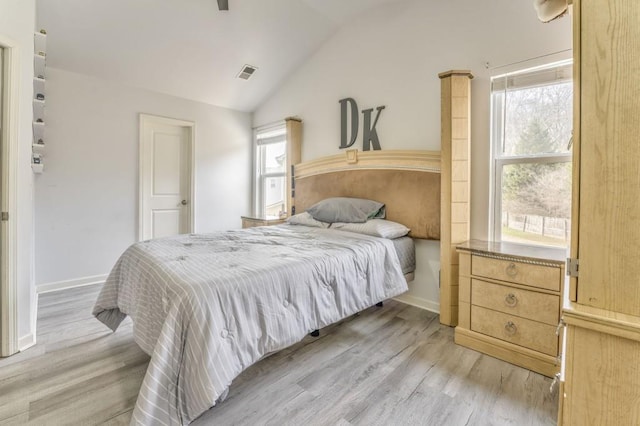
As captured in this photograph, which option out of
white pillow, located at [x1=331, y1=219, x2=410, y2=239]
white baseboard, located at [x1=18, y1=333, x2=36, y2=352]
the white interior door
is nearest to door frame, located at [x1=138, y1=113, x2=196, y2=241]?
the white interior door

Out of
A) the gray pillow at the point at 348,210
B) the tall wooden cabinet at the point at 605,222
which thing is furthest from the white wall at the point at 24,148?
the tall wooden cabinet at the point at 605,222

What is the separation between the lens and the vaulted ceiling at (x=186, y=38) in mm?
2920

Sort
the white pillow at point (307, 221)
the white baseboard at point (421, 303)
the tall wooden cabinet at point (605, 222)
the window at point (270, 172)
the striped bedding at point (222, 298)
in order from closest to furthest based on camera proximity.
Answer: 1. the tall wooden cabinet at point (605, 222)
2. the striped bedding at point (222, 298)
3. the white baseboard at point (421, 303)
4. the white pillow at point (307, 221)
5. the window at point (270, 172)

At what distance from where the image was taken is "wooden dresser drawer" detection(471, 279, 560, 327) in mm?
1879

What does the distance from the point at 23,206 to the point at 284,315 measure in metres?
2.08

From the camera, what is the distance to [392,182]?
3.09 meters

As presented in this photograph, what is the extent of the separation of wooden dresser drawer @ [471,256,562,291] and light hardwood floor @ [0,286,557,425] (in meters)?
0.56

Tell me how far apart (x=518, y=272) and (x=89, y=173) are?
4378 mm

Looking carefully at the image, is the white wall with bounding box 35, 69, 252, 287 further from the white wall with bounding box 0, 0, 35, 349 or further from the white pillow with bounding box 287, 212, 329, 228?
the white pillow with bounding box 287, 212, 329, 228

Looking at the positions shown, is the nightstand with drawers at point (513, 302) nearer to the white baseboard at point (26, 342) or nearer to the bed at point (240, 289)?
the bed at point (240, 289)

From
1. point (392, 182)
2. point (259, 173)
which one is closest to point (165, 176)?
point (259, 173)

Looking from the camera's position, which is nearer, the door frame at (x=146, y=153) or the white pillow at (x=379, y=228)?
the white pillow at (x=379, y=228)

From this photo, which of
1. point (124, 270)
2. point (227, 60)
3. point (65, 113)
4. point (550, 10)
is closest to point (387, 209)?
point (550, 10)

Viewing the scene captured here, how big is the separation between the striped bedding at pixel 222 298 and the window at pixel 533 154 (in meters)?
1.03
